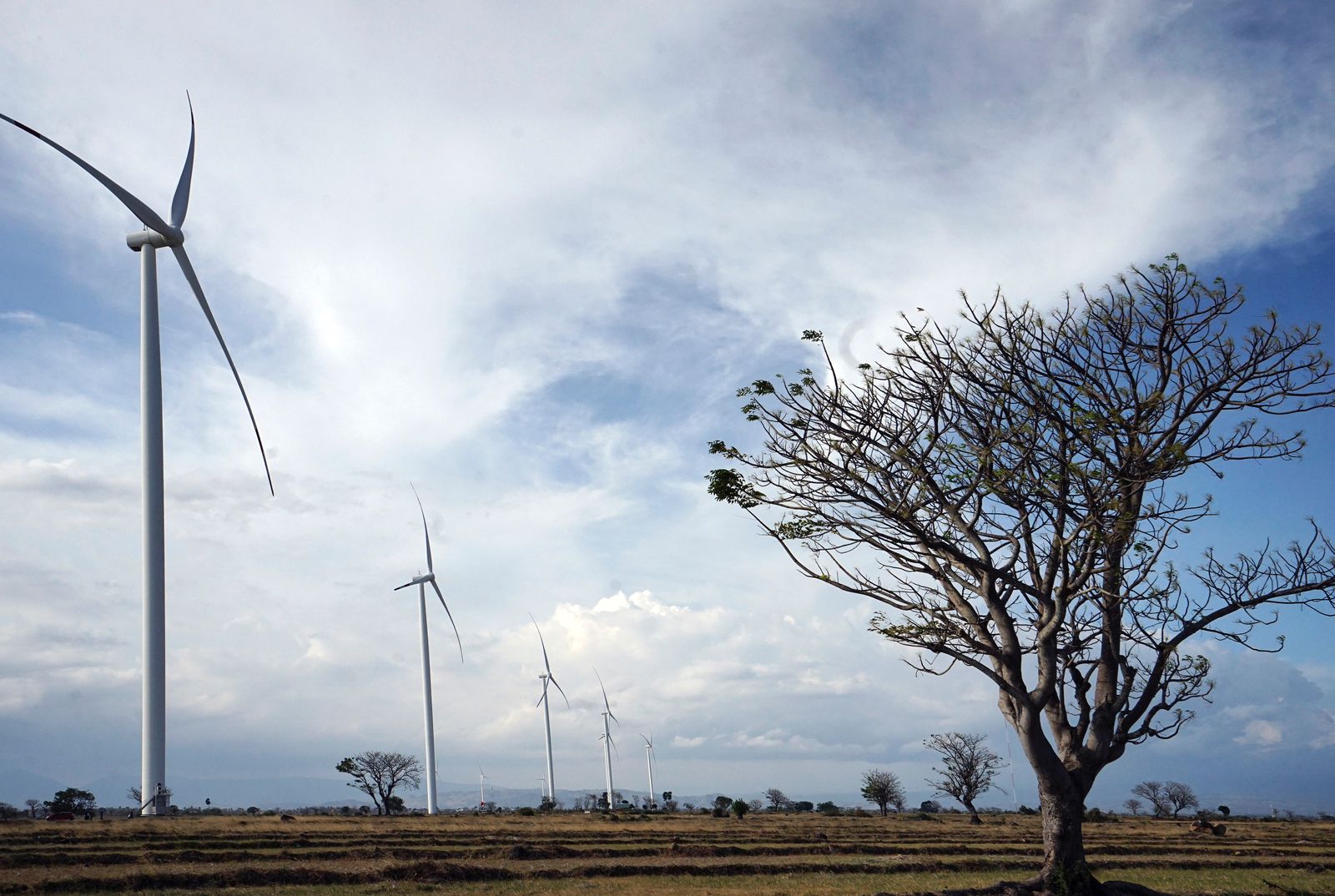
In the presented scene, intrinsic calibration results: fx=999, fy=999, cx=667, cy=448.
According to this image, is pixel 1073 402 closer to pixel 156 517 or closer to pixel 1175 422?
pixel 1175 422

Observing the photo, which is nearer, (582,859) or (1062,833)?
(1062,833)

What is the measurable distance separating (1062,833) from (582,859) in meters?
25.9

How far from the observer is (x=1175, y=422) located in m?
26.2

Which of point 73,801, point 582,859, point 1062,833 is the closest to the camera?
point 1062,833

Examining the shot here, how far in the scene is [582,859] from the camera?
45.6m

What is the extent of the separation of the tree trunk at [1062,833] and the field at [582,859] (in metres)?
6.43

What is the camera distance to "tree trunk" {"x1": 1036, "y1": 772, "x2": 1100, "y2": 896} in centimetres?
2550

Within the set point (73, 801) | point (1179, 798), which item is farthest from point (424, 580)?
point (1179, 798)

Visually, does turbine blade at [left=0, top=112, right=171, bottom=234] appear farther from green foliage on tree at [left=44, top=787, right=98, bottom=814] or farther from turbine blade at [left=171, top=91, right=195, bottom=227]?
green foliage on tree at [left=44, top=787, right=98, bottom=814]

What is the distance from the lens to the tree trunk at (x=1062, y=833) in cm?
2550

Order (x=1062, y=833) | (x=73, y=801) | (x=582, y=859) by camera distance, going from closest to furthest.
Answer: (x=1062, y=833) < (x=582, y=859) < (x=73, y=801)

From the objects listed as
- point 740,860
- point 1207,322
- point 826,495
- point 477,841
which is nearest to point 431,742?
point 477,841

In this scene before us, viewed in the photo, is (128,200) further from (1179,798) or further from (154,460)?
(1179,798)

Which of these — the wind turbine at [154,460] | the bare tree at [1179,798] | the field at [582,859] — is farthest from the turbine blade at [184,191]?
the bare tree at [1179,798]
